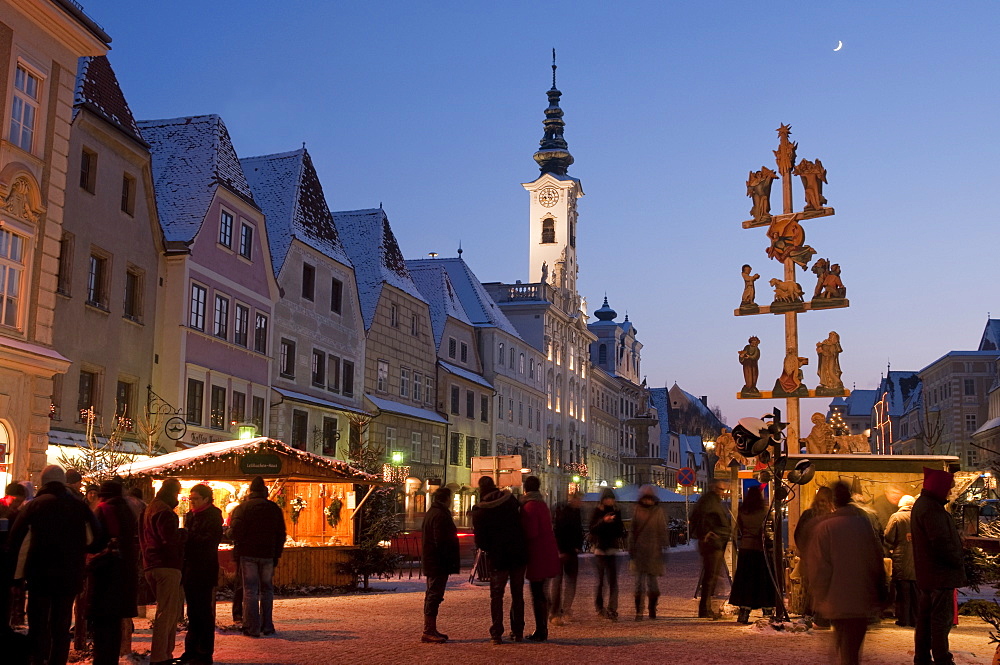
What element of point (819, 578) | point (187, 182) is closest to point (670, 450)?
point (187, 182)

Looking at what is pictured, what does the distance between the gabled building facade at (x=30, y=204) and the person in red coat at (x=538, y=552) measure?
36.1 ft

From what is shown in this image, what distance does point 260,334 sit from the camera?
35625mm

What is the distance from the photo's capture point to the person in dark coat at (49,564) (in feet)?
32.5

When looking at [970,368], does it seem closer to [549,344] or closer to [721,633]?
[549,344]

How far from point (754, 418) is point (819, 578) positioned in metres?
6.50

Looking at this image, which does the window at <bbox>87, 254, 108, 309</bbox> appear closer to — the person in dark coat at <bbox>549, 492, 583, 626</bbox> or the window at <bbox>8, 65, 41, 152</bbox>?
the window at <bbox>8, 65, 41, 152</bbox>

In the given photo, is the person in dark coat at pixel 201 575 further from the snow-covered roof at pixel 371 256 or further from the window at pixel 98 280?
the snow-covered roof at pixel 371 256

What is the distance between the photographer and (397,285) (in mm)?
47250

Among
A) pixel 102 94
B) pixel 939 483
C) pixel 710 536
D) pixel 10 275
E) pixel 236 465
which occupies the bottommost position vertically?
pixel 710 536

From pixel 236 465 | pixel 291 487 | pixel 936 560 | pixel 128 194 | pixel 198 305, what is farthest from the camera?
pixel 198 305

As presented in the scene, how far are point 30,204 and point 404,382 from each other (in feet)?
87.4

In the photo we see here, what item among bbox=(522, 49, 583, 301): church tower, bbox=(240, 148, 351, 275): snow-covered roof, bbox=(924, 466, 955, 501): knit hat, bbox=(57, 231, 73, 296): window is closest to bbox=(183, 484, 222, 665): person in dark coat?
bbox=(924, 466, 955, 501): knit hat

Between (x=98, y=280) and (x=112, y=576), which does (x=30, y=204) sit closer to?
(x=98, y=280)

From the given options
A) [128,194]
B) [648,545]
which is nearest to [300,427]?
[128,194]
